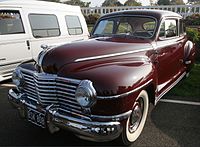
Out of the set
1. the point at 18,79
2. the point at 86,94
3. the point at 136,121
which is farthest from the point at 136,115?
the point at 18,79

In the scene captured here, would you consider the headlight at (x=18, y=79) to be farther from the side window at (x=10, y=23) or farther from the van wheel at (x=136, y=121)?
the side window at (x=10, y=23)

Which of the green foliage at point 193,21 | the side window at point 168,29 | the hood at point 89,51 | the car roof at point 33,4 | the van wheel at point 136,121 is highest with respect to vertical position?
the car roof at point 33,4

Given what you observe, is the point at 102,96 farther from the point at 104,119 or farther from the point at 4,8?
the point at 4,8

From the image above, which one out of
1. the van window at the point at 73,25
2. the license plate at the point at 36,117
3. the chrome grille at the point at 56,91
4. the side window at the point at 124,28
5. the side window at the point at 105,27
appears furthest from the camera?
the van window at the point at 73,25

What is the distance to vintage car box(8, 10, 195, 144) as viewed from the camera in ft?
9.28

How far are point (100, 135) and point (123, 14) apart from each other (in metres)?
2.71

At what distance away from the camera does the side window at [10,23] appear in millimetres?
6344

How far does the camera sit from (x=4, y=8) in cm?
632

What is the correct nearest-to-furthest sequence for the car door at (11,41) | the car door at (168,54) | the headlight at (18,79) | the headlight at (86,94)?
1. the headlight at (86,94)
2. the headlight at (18,79)
3. the car door at (168,54)
4. the car door at (11,41)

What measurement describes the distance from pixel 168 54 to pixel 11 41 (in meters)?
3.89

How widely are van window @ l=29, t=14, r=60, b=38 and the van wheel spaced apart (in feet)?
14.3

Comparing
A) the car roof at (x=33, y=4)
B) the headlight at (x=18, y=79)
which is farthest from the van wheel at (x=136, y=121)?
the car roof at (x=33, y=4)

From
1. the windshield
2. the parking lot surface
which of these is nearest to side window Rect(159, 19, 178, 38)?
the windshield

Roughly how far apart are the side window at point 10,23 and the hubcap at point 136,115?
4265mm
